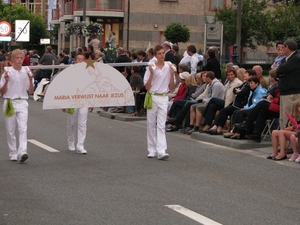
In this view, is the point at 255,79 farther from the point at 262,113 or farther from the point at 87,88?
the point at 87,88

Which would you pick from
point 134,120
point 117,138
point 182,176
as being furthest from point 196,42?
point 182,176

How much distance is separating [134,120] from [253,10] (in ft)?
107

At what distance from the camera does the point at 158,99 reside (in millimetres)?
13969

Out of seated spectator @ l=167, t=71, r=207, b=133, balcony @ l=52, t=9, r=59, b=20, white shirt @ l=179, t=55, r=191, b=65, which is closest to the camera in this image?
seated spectator @ l=167, t=71, r=207, b=133

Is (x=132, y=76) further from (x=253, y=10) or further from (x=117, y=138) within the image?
(x=253, y=10)

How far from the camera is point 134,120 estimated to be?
22594 mm

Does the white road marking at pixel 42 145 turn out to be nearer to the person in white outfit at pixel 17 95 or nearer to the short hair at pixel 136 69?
the person in white outfit at pixel 17 95

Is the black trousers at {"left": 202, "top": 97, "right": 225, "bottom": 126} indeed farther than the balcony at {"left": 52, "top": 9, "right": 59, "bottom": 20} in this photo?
No

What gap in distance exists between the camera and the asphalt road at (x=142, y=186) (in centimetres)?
879

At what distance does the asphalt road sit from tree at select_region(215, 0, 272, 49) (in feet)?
120

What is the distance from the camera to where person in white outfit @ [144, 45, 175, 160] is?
13.9 meters

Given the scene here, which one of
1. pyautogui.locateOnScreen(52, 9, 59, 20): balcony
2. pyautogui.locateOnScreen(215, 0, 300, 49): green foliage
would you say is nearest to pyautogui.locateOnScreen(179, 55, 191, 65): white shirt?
pyautogui.locateOnScreen(215, 0, 300, 49): green foliage

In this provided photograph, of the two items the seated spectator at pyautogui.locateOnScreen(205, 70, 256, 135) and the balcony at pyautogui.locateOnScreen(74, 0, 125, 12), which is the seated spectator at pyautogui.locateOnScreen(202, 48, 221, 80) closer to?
the seated spectator at pyautogui.locateOnScreen(205, 70, 256, 135)

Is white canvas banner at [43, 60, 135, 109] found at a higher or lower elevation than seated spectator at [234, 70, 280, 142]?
higher
